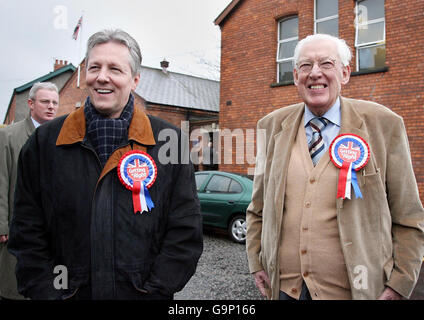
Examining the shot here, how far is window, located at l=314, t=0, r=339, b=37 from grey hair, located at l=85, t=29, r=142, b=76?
370 inches

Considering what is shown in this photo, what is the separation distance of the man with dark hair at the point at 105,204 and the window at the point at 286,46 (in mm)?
9593

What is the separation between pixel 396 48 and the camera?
8.76 metres

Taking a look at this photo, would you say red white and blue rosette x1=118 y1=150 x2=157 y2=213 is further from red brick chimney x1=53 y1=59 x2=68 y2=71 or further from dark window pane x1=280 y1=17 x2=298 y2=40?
red brick chimney x1=53 y1=59 x2=68 y2=71

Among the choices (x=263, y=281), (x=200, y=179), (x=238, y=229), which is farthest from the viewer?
(x=200, y=179)

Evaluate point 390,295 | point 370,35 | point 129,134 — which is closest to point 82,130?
point 129,134

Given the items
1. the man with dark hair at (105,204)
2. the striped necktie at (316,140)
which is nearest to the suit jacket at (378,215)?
the striped necktie at (316,140)

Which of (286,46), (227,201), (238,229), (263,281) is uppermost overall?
(286,46)

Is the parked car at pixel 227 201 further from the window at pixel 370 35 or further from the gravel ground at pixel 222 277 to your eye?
the window at pixel 370 35

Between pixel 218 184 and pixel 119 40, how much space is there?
646cm

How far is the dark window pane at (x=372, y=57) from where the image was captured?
920cm

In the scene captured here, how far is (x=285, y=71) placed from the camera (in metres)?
11.0

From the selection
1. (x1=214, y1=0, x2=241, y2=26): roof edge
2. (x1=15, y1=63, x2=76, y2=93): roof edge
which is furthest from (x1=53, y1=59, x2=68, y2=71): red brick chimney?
(x1=214, y1=0, x2=241, y2=26): roof edge

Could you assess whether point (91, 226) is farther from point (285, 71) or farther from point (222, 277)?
point (285, 71)

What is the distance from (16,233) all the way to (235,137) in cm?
1022
